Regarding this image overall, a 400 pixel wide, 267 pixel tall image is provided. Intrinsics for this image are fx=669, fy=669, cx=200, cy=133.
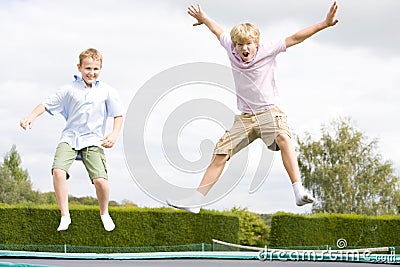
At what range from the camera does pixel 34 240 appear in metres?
10.4

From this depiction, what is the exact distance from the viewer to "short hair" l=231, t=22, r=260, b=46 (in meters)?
3.86

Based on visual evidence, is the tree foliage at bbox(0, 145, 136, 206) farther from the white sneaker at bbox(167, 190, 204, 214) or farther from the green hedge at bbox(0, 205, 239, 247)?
the white sneaker at bbox(167, 190, 204, 214)

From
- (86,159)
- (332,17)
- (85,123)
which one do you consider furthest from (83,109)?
(332,17)

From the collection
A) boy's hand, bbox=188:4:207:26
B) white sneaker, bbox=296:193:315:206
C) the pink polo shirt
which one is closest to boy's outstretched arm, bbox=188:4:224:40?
boy's hand, bbox=188:4:207:26

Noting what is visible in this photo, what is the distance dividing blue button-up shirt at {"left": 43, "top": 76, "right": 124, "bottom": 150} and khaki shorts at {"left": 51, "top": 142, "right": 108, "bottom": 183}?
0.13 feet

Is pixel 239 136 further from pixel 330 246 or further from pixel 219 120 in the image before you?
pixel 330 246

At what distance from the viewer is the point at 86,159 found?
14.4 ft

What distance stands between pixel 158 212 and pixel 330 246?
10.6 ft

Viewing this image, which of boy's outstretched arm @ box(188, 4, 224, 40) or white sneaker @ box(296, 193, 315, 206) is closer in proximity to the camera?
white sneaker @ box(296, 193, 315, 206)

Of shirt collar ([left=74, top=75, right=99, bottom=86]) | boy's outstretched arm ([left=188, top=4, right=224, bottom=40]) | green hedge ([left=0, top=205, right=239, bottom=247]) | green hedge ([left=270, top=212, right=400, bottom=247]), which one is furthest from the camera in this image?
green hedge ([left=270, top=212, right=400, bottom=247])

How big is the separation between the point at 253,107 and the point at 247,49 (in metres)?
0.35

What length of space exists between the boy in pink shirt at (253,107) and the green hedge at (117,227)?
6.75m

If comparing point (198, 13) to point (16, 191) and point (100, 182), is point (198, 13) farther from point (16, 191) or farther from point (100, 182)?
point (16, 191)

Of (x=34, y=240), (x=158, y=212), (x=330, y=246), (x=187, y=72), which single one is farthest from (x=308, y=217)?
(x=187, y=72)
